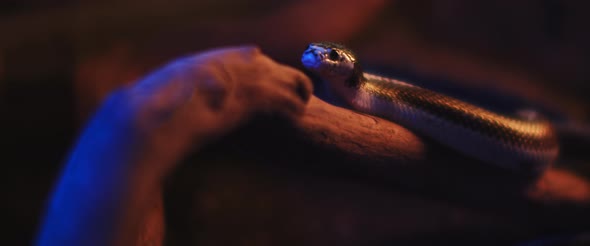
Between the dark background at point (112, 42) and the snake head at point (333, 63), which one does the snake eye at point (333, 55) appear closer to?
the snake head at point (333, 63)

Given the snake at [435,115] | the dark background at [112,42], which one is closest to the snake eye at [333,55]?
the snake at [435,115]

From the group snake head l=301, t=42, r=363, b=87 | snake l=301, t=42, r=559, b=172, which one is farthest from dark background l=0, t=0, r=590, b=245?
snake head l=301, t=42, r=363, b=87

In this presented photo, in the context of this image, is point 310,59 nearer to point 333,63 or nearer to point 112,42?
point 333,63

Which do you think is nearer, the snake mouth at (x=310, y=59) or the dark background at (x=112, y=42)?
the snake mouth at (x=310, y=59)

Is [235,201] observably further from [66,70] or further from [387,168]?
[66,70]

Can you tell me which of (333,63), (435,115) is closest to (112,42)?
(333,63)

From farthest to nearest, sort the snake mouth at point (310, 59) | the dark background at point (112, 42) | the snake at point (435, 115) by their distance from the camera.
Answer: the dark background at point (112, 42)
the snake at point (435, 115)
the snake mouth at point (310, 59)
